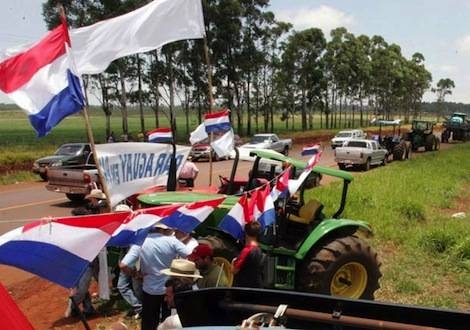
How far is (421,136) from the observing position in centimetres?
3984

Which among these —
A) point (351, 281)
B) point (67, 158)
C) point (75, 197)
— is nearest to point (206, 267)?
point (351, 281)

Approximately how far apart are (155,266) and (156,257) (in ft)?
0.31

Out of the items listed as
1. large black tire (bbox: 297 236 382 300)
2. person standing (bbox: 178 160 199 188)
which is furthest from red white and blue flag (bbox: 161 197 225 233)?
person standing (bbox: 178 160 199 188)

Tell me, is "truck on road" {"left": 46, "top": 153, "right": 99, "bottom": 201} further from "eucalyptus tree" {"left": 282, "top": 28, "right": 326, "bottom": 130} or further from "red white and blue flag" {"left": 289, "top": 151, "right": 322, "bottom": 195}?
"eucalyptus tree" {"left": 282, "top": 28, "right": 326, "bottom": 130}

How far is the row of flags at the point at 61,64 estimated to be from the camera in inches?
256

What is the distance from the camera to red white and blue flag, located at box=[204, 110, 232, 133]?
10.6 metres

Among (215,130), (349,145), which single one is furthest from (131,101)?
(215,130)

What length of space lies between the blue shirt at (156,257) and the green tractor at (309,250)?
1373 millimetres

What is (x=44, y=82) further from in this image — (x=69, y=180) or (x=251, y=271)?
(x=69, y=180)

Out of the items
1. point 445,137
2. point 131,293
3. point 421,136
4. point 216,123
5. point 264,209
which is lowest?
point 445,137

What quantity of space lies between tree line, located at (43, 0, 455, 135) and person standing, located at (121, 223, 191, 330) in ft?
76.3

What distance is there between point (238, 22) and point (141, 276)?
4243 centimetres

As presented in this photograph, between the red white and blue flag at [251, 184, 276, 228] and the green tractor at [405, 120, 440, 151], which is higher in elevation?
the red white and blue flag at [251, 184, 276, 228]

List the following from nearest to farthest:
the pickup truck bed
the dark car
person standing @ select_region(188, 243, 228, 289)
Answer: person standing @ select_region(188, 243, 228, 289), the pickup truck bed, the dark car
